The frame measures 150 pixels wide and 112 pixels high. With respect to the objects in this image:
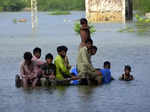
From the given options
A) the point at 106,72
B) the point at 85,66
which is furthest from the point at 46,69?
the point at 106,72

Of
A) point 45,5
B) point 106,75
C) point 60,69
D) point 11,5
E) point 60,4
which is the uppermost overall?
point 60,69

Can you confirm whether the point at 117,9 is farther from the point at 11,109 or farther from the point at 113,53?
the point at 11,109

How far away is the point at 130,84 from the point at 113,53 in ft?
30.6

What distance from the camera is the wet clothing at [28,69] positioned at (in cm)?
1308

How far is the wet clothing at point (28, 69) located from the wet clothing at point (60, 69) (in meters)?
0.45

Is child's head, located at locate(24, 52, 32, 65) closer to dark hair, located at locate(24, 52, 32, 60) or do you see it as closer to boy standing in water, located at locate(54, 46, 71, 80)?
dark hair, located at locate(24, 52, 32, 60)

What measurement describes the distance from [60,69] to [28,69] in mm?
614

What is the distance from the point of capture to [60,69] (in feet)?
43.5

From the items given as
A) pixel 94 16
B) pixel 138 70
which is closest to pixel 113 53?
pixel 138 70

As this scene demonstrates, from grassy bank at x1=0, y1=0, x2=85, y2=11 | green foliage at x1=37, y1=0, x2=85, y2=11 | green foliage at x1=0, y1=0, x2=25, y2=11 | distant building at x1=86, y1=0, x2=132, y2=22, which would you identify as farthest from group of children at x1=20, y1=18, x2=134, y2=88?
green foliage at x1=37, y1=0, x2=85, y2=11

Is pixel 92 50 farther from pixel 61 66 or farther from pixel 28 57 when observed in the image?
pixel 28 57

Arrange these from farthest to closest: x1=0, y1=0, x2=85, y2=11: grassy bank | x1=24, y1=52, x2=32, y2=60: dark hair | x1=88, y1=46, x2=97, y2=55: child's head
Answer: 1. x1=0, y1=0, x2=85, y2=11: grassy bank
2. x1=88, y1=46, x2=97, y2=55: child's head
3. x1=24, y1=52, x2=32, y2=60: dark hair

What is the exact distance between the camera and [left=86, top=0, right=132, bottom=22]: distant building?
189 feet

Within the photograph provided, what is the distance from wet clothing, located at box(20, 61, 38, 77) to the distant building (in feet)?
145
